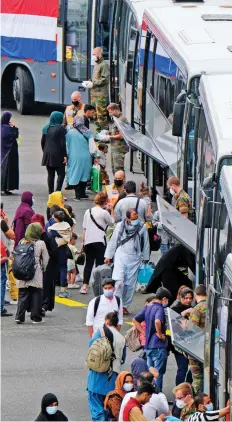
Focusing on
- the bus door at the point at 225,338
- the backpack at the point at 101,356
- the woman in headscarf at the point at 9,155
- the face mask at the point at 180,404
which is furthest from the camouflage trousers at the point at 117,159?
the bus door at the point at 225,338

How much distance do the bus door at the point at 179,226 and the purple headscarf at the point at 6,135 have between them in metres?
6.32

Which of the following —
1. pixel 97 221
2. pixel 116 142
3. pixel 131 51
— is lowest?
pixel 116 142

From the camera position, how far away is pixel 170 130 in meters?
24.2

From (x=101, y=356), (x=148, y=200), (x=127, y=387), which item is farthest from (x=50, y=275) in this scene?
(x=127, y=387)

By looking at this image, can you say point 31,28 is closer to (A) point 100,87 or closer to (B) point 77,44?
(B) point 77,44

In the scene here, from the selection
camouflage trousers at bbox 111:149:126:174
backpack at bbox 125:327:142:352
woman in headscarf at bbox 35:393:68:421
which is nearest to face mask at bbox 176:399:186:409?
woman in headscarf at bbox 35:393:68:421

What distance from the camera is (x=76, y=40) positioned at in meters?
32.8

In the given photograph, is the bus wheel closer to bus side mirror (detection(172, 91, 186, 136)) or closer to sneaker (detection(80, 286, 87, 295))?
bus side mirror (detection(172, 91, 186, 136))

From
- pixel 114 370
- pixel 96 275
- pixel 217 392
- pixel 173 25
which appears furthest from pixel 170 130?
pixel 217 392

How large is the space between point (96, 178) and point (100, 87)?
3.66 metres

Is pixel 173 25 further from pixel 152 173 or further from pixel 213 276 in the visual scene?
pixel 213 276

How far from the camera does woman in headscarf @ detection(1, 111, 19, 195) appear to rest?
2634 centimetres

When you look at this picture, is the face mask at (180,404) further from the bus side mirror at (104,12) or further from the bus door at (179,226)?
the bus side mirror at (104,12)

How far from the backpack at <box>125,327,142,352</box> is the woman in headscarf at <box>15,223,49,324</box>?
8.40ft
